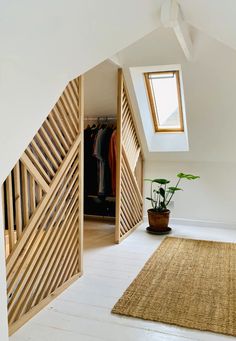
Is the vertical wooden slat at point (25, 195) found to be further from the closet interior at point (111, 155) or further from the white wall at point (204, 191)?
the white wall at point (204, 191)

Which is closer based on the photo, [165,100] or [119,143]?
[119,143]

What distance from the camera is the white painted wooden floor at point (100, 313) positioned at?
1886 mm

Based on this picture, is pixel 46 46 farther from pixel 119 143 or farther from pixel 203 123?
pixel 203 123

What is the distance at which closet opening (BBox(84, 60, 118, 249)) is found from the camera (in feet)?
12.6

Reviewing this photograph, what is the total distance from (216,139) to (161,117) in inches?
35.0

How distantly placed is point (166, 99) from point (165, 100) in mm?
25

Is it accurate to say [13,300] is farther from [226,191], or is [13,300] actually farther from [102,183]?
[226,191]

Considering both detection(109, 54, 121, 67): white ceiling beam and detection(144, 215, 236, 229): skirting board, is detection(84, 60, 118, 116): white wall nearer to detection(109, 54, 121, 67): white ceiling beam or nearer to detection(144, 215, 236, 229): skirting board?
detection(109, 54, 121, 67): white ceiling beam

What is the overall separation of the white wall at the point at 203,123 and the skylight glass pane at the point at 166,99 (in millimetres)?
432

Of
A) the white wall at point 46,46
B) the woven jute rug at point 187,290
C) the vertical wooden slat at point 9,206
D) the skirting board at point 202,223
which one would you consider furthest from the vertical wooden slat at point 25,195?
the skirting board at point 202,223

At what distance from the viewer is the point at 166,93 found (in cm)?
426

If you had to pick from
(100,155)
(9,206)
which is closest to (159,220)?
(100,155)

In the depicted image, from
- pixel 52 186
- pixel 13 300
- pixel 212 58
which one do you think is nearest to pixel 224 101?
pixel 212 58

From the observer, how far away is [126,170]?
402cm
